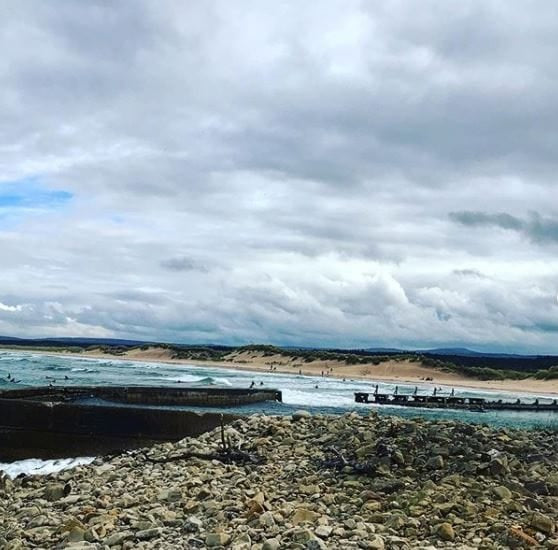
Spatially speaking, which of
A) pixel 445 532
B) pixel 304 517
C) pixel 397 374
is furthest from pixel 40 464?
pixel 397 374

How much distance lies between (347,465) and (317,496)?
1.51m

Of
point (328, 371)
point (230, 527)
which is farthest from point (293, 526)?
point (328, 371)

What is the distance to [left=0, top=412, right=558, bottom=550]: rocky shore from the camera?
920 cm

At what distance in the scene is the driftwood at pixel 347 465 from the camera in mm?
12361

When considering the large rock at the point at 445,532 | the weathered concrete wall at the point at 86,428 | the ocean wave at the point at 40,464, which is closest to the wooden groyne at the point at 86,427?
the weathered concrete wall at the point at 86,428

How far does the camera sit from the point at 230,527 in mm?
9797

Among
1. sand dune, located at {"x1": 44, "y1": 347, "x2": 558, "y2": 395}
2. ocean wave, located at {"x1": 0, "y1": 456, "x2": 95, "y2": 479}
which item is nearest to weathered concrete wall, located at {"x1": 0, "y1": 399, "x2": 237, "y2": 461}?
ocean wave, located at {"x1": 0, "y1": 456, "x2": 95, "y2": 479}

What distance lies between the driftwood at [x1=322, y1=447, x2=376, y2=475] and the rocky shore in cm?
3

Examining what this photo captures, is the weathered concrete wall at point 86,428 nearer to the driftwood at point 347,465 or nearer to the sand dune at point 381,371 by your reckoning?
the driftwood at point 347,465

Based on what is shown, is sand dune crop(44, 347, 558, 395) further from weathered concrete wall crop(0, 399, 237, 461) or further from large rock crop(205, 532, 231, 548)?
large rock crop(205, 532, 231, 548)

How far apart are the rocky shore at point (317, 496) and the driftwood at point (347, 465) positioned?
33mm

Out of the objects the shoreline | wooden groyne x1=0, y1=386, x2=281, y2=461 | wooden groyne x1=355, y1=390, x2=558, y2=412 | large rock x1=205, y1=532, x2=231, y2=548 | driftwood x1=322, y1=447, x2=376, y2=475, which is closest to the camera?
large rock x1=205, y1=532, x2=231, y2=548

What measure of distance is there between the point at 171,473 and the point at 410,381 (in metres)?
69.5

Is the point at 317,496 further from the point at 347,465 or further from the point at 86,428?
the point at 86,428
